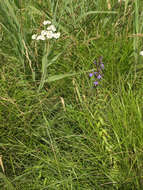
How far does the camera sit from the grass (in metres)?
1.11

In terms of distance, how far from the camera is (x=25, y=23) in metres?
1.71

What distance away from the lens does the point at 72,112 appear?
1.32 metres

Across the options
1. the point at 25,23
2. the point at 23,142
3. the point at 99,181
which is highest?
the point at 25,23

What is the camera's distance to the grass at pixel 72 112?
3.66ft

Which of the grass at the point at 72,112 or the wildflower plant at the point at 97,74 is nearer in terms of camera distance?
the grass at the point at 72,112

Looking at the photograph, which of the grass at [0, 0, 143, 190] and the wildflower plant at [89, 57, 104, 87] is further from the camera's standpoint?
the wildflower plant at [89, 57, 104, 87]

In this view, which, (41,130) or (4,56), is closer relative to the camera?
(41,130)

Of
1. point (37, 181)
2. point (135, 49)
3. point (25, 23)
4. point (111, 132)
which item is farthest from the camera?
point (25, 23)

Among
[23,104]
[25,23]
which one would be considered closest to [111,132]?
[23,104]

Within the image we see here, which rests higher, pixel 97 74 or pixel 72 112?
pixel 97 74

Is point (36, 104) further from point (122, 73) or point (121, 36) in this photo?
point (121, 36)

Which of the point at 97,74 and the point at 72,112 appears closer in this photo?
the point at 72,112

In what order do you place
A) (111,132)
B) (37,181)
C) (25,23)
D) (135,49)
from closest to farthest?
1. (37,181)
2. (111,132)
3. (135,49)
4. (25,23)

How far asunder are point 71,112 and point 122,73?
0.40 meters
